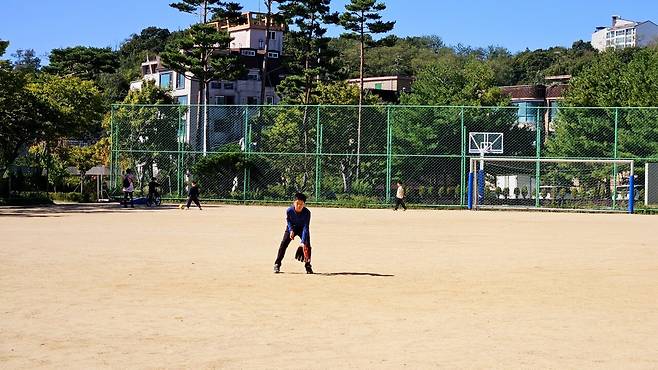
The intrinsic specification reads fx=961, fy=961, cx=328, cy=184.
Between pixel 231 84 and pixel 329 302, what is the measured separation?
7773 cm

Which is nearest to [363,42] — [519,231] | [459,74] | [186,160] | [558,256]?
[459,74]

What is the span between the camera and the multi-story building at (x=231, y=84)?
4534 centimetres

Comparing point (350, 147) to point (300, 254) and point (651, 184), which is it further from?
point (300, 254)

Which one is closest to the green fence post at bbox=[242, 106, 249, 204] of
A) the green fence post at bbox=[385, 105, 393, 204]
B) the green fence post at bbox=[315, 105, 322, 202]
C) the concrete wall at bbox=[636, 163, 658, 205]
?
the green fence post at bbox=[315, 105, 322, 202]

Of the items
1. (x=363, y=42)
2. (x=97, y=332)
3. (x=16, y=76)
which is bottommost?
(x=97, y=332)

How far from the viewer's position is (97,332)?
908 centimetres

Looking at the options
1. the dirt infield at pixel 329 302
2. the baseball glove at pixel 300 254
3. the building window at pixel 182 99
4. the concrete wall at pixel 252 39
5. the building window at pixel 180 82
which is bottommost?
the dirt infield at pixel 329 302

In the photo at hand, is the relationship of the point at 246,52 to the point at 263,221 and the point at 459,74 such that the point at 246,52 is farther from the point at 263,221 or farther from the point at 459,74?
the point at 263,221

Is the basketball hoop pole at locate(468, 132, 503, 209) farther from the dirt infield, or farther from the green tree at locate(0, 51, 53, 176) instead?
the green tree at locate(0, 51, 53, 176)

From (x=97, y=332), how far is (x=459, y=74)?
5844 centimetres

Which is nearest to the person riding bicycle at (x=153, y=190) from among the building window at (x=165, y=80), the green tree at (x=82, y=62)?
the building window at (x=165, y=80)

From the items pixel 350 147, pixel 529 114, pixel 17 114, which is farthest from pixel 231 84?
pixel 529 114

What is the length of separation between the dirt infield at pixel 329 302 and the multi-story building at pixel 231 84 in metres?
22.8

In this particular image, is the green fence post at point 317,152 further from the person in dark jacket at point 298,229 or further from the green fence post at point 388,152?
the person in dark jacket at point 298,229
